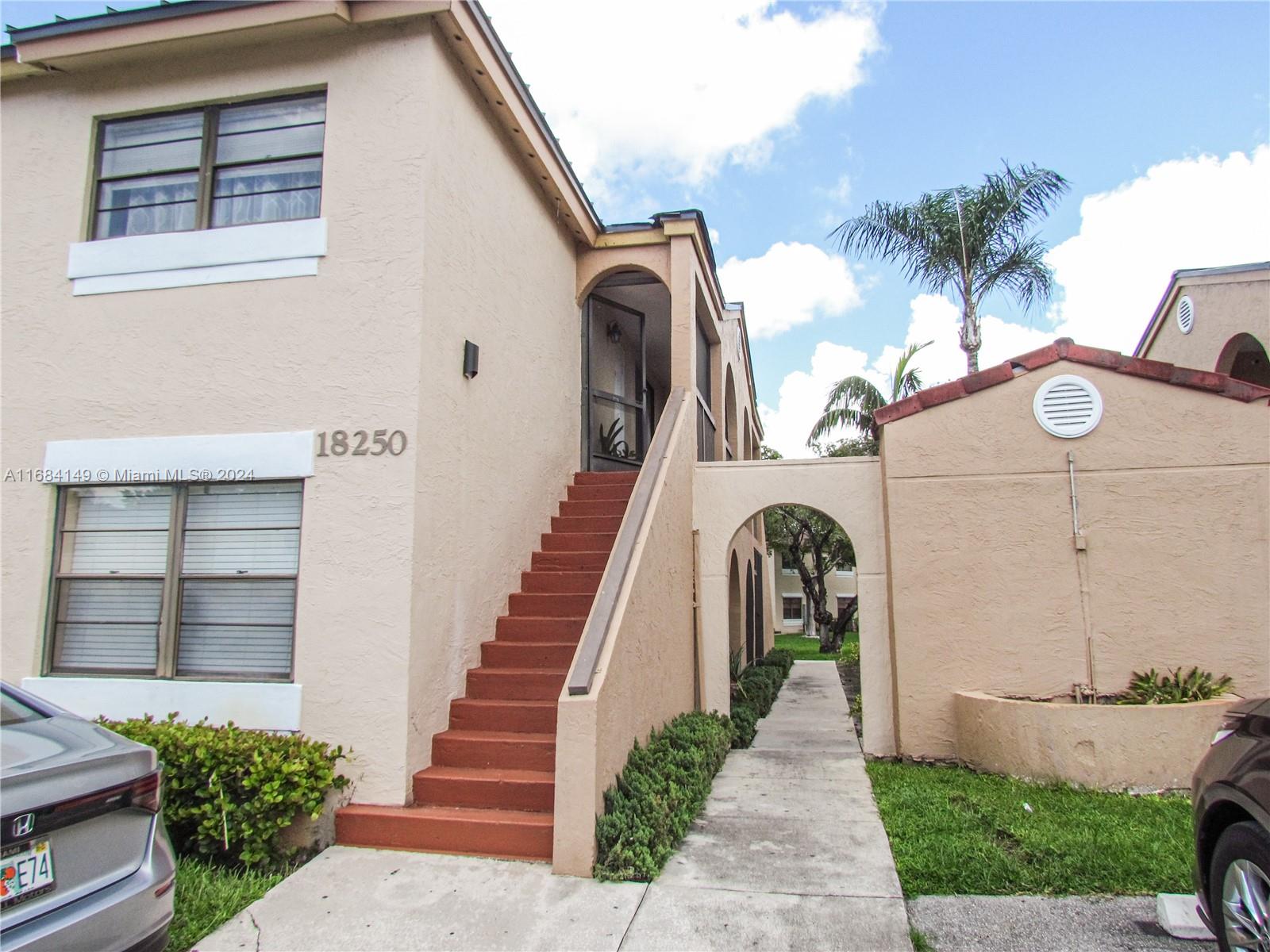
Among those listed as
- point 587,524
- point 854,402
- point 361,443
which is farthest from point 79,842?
point 854,402

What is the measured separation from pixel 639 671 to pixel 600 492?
3421mm

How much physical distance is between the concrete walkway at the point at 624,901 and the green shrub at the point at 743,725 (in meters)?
2.56

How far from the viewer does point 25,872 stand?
2656 millimetres

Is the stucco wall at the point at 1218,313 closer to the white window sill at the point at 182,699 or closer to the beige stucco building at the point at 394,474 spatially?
the beige stucco building at the point at 394,474

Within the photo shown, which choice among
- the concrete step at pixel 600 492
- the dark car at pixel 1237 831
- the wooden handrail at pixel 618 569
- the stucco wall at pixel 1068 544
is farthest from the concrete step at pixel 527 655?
the dark car at pixel 1237 831

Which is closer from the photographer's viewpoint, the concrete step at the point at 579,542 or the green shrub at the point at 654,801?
the green shrub at the point at 654,801

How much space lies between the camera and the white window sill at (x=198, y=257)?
5793mm

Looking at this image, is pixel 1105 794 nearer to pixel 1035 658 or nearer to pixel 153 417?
pixel 1035 658

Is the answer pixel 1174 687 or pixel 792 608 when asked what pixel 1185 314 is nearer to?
pixel 1174 687

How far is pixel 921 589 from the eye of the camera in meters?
7.21

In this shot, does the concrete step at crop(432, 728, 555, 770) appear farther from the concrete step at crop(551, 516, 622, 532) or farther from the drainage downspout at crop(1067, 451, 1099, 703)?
the drainage downspout at crop(1067, 451, 1099, 703)

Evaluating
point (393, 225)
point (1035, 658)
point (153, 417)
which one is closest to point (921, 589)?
point (1035, 658)

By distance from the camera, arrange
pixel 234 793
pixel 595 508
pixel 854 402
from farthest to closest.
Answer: pixel 854 402 → pixel 595 508 → pixel 234 793

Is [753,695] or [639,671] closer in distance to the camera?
[639,671]
